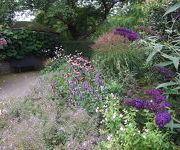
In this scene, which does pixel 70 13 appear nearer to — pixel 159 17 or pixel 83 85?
pixel 159 17

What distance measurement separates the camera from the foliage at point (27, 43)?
35.3ft

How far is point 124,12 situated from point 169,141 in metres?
8.60

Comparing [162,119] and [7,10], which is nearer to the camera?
[162,119]

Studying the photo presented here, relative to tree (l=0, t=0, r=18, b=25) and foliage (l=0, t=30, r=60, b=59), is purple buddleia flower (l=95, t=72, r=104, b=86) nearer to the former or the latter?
foliage (l=0, t=30, r=60, b=59)

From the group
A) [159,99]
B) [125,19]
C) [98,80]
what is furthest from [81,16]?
[159,99]

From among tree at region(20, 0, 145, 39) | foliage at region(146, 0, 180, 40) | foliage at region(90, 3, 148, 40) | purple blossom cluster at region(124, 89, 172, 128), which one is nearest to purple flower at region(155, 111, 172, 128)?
purple blossom cluster at region(124, 89, 172, 128)

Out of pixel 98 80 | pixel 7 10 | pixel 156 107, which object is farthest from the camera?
pixel 7 10

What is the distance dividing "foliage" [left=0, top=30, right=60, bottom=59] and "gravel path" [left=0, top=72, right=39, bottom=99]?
915mm

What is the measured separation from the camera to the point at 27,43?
11.4 metres

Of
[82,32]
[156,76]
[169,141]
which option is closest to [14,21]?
[82,32]

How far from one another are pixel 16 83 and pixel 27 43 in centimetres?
289

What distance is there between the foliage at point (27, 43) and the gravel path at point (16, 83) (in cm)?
91

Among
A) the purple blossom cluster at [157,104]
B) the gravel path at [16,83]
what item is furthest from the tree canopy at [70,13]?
the purple blossom cluster at [157,104]

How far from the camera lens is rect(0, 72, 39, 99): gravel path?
754cm
